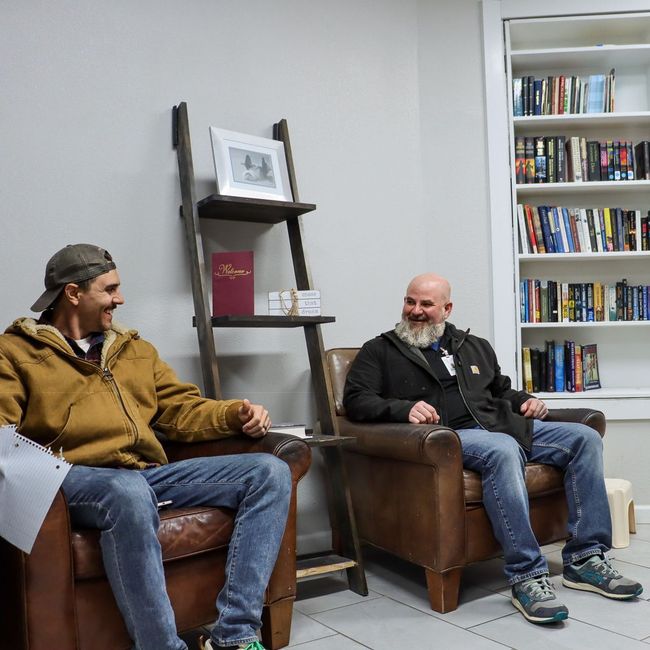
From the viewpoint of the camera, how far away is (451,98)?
3.53m

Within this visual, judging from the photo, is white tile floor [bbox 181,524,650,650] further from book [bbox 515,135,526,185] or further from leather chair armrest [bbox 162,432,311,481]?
book [bbox 515,135,526,185]

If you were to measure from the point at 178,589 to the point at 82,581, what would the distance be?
26 cm

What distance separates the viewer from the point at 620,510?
10.1 ft

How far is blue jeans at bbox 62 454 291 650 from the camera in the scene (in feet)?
5.52

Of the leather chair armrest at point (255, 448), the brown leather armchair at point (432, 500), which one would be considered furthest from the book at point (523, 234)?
the leather chair armrest at point (255, 448)

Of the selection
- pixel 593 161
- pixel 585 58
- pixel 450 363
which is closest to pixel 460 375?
pixel 450 363

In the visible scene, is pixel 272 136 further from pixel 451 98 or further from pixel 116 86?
pixel 451 98

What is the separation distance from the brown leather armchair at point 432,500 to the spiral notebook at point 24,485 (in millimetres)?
1125

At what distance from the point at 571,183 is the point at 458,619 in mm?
2167

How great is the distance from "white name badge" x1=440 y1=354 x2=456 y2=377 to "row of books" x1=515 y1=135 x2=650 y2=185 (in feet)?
3.82

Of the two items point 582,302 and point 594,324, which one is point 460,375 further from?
point 582,302

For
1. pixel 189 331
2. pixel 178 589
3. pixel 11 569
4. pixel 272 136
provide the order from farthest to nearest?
pixel 272 136 → pixel 189 331 → pixel 178 589 → pixel 11 569

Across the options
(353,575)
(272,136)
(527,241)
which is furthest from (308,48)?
(353,575)

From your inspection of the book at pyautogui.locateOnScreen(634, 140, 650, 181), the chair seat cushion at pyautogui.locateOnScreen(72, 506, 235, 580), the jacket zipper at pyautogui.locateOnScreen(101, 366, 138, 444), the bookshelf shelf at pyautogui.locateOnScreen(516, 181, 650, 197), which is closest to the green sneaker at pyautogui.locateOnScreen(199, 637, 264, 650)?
the chair seat cushion at pyautogui.locateOnScreen(72, 506, 235, 580)
